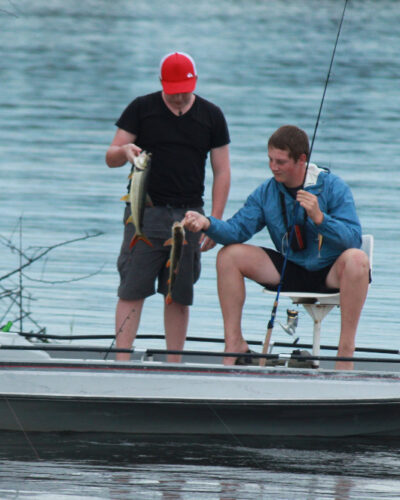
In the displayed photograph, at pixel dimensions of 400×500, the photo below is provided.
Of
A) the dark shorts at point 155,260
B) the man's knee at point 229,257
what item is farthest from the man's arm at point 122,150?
the man's knee at point 229,257

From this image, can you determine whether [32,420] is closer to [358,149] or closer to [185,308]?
[185,308]

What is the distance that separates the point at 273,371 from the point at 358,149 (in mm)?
14278

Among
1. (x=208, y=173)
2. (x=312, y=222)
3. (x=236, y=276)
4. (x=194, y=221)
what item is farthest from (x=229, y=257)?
(x=208, y=173)

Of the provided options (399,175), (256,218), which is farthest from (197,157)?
(399,175)

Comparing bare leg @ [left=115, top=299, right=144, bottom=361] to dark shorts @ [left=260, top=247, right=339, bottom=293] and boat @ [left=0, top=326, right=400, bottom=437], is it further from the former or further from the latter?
dark shorts @ [left=260, top=247, right=339, bottom=293]

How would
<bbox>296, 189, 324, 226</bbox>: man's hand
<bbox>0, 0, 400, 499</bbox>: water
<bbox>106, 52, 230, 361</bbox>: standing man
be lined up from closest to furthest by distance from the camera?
<bbox>0, 0, 400, 499</bbox>: water, <bbox>296, 189, 324, 226</bbox>: man's hand, <bbox>106, 52, 230, 361</bbox>: standing man

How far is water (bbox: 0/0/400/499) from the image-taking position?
Answer: 564 centimetres

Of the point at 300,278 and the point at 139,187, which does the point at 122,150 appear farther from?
the point at 300,278

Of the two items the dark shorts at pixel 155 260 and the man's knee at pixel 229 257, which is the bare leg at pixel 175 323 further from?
the man's knee at pixel 229 257

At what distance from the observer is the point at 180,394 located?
19.2 ft

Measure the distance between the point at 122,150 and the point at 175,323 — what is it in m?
1.07

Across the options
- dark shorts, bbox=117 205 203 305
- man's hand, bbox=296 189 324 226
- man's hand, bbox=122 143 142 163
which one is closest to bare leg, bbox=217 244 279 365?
dark shorts, bbox=117 205 203 305

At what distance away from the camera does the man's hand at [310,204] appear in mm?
5758

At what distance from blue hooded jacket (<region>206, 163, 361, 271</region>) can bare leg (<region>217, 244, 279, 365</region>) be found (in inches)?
3.7
